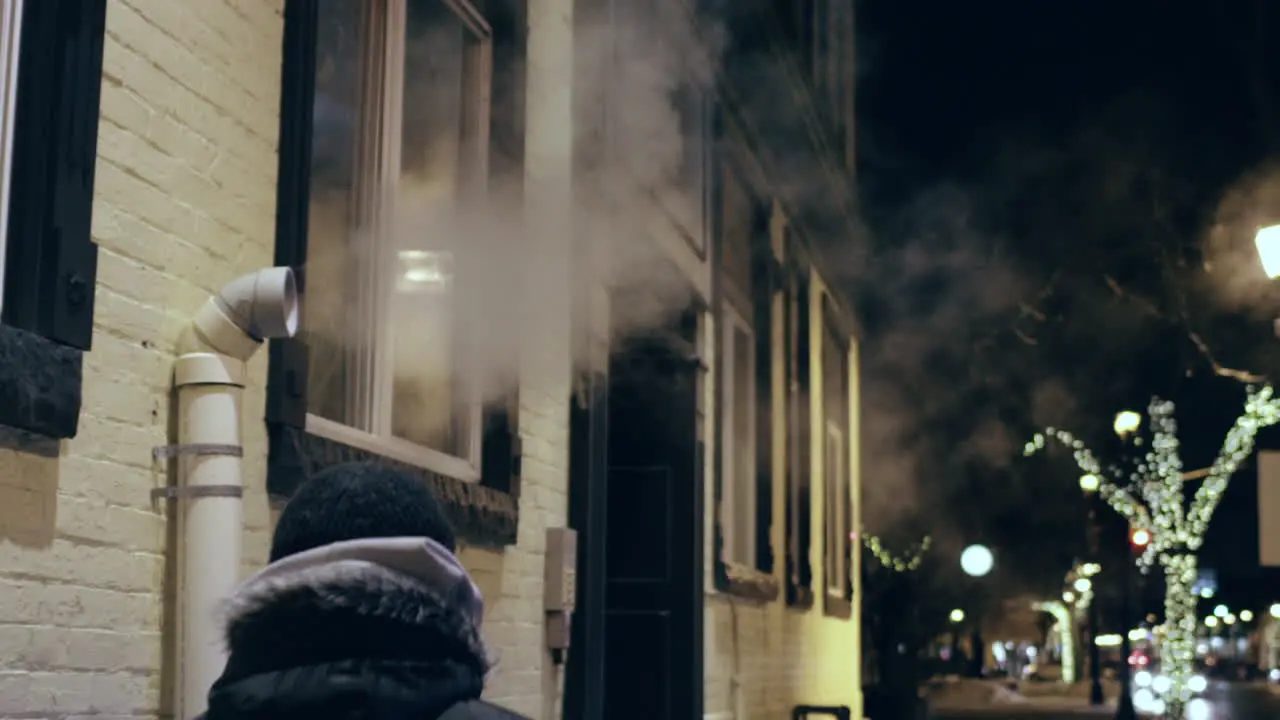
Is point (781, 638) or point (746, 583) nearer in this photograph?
point (746, 583)

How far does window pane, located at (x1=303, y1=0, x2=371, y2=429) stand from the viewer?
14.5 feet

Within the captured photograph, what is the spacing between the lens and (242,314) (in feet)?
11.3

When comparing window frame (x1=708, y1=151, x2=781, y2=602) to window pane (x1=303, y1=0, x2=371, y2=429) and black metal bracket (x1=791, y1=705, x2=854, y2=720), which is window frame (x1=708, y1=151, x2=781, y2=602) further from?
window pane (x1=303, y1=0, x2=371, y2=429)

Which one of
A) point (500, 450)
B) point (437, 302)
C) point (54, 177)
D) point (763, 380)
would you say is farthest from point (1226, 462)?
point (54, 177)

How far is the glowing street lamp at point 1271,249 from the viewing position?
9.09 metres

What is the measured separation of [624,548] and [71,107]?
527cm

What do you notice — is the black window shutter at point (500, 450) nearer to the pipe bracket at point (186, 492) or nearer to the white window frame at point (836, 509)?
the pipe bracket at point (186, 492)

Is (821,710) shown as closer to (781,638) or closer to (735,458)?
(781,638)

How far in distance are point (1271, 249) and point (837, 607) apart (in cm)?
572

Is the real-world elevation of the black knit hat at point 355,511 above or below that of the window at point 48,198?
below

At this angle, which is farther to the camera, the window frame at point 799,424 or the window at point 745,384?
the window frame at point 799,424

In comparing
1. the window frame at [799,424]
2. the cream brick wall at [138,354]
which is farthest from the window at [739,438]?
the cream brick wall at [138,354]

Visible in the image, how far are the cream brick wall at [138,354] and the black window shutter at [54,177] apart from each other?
0.10 m

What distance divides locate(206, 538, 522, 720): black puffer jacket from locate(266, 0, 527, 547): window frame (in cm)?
191
